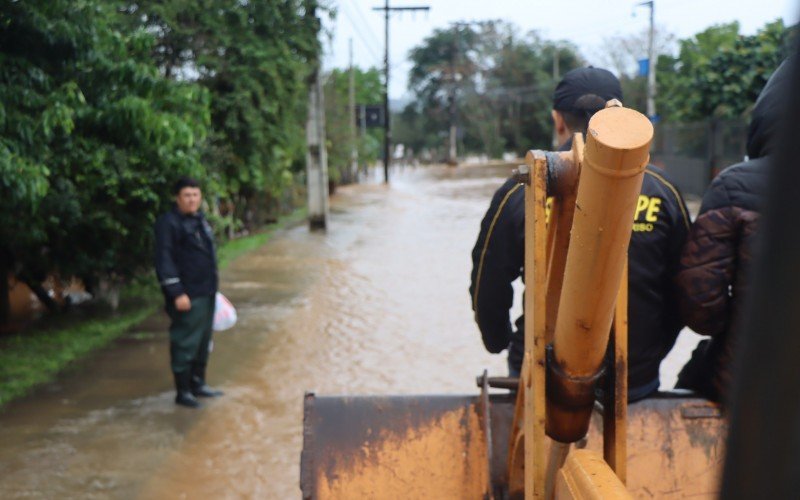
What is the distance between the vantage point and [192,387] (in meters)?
6.52

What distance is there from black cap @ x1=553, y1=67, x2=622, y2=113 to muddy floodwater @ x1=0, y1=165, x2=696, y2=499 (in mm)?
2892

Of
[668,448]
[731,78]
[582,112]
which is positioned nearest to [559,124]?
[582,112]

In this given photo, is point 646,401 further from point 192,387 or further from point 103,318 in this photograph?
point 103,318

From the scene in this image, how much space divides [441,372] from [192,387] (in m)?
2.13

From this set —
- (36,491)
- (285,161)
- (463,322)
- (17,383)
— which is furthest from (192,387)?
(285,161)

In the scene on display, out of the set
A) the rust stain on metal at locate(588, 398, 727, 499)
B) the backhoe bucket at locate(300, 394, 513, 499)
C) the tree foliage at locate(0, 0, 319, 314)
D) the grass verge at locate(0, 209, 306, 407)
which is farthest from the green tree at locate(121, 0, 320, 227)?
the rust stain on metal at locate(588, 398, 727, 499)

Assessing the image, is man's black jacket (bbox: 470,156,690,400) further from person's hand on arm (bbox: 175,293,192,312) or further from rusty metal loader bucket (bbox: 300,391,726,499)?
person's hand on arm (bbox: 175,293,192,312)

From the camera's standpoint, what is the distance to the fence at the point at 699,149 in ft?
63.3

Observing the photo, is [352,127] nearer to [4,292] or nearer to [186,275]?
[4,292]

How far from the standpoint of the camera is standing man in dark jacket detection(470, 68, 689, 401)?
2.82m

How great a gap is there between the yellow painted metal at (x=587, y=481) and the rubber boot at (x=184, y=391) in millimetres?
4644

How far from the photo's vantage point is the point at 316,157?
1739cm

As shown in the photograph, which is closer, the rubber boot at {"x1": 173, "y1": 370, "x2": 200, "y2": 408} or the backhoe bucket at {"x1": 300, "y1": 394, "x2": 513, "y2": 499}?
the backhoe bucket at {"x1": 300, "y1": 394, "x2": 513, "y2": 499}

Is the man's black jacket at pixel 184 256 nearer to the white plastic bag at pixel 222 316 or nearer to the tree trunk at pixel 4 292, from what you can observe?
the white plastic bag at pixel 222 316
